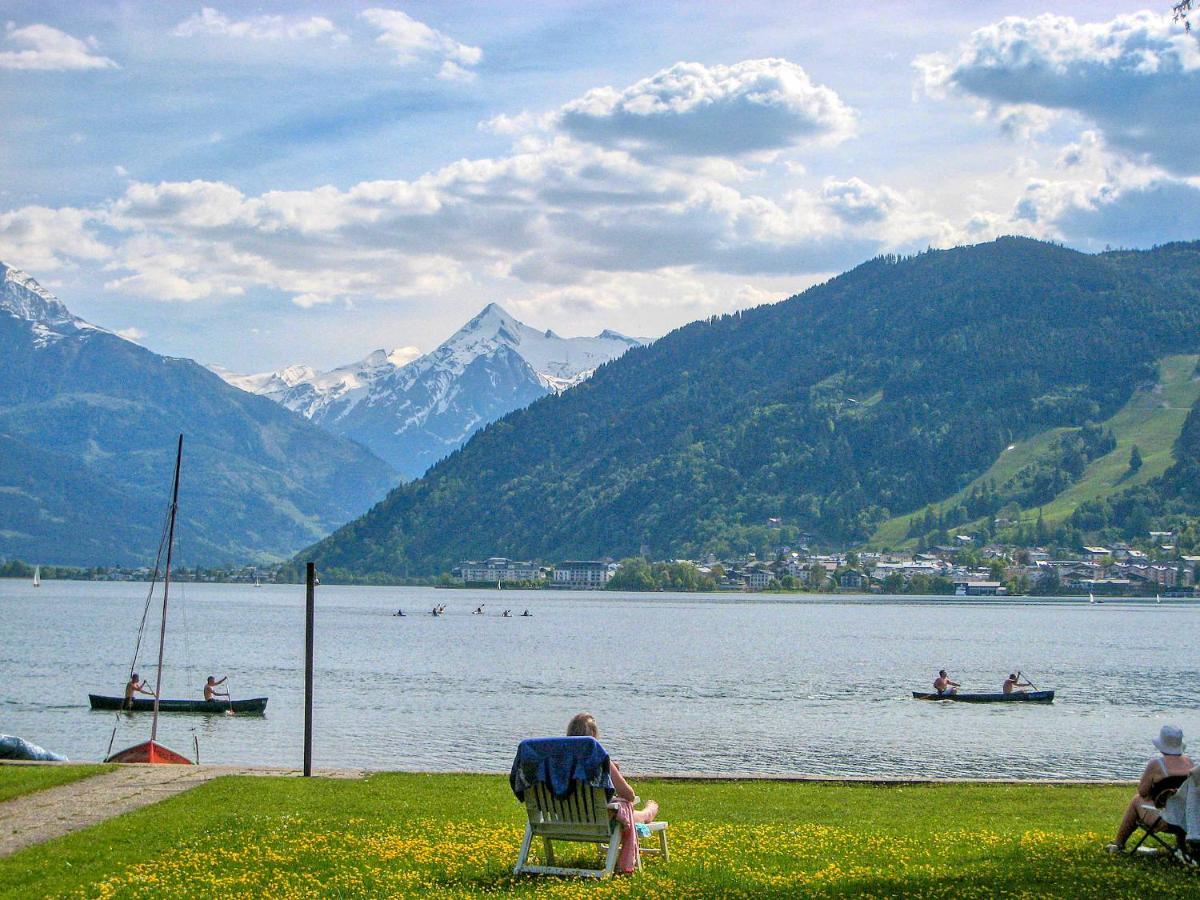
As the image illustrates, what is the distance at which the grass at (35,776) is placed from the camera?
954 inches

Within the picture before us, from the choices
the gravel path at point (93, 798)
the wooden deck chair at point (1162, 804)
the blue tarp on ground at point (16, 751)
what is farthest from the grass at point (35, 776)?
the wooden deck chair at point (1162, 804)

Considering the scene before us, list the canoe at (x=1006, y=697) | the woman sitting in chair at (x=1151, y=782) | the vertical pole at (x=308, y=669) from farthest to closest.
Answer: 1. the canoe at (x=1006, y=697)
2. the vertical pole at (x=308, y=669)
3. the woman sitting in chair at (x=1151, y=782)

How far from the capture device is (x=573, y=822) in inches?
700

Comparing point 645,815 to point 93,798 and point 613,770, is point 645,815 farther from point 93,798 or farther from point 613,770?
point 93,798

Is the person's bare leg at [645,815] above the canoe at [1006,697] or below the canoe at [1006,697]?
above

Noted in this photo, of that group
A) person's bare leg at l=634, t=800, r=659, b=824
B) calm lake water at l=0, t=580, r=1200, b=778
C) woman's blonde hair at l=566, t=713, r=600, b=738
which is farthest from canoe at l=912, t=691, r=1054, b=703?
woman's blonde hair at l=566, t=713, r=600, b=738

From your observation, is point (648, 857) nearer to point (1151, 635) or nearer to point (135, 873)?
point (135, 873)

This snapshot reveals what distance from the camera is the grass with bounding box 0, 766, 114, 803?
2424 cm

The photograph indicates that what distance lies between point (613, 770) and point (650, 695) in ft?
187

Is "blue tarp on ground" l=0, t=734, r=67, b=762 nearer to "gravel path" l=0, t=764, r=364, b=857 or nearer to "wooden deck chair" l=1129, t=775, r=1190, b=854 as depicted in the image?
"gravel path" l=0, t=764, r=364, b=857

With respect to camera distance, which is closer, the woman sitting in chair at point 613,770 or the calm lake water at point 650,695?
the woman sitting in chair at point 613,770

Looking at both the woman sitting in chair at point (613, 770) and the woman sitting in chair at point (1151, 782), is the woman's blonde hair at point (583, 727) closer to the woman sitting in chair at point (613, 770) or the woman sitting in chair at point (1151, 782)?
the woman sitting in chair at point (613, 770)

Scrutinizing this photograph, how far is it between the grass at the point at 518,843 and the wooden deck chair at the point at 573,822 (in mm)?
403

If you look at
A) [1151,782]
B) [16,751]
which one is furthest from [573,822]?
[16,751]
